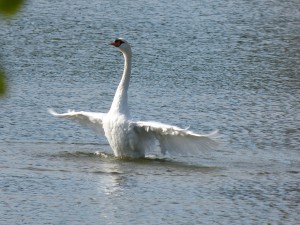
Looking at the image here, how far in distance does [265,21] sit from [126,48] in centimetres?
852

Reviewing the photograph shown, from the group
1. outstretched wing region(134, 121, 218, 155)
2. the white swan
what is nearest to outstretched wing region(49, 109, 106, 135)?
the white swan

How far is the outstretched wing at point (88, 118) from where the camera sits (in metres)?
10.3

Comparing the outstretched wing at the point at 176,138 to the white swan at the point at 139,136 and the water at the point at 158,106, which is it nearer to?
the white swan at the point at 139,136

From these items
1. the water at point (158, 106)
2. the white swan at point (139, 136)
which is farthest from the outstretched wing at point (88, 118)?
the water at point (158, 106)

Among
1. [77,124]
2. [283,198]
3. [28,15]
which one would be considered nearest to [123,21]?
[28,15]

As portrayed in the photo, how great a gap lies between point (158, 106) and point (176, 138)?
7.98 ft

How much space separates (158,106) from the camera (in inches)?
472

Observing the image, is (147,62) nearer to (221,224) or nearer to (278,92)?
(278,92)

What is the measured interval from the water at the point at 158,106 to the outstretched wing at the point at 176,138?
211mm

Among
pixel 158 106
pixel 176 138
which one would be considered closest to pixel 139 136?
pixel 176 138

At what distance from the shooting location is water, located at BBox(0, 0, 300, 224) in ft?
26.3

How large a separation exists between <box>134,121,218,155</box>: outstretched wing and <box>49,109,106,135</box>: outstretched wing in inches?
23.5

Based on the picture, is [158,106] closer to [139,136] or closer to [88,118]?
[88,118]

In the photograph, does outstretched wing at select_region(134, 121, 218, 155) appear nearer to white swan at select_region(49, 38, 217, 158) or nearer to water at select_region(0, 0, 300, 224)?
white swan at select_region(49, 38, 217, 158)
